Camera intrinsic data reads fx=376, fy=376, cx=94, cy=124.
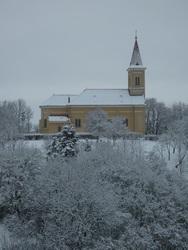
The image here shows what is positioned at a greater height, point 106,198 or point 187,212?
point 106,198

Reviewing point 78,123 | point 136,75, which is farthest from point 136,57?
point 78,123

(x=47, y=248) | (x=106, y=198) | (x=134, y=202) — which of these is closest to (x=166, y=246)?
(x=134, y=202)

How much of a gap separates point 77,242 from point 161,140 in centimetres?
3386

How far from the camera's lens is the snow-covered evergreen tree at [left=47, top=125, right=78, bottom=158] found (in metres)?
32.2

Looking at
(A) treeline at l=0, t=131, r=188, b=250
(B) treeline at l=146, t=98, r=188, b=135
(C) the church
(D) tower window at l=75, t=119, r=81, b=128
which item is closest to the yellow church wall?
(C) the church

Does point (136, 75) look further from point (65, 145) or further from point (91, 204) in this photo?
point (91, 204)

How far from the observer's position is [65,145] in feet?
109

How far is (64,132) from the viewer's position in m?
33.9

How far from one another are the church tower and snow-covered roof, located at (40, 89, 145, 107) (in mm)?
1323

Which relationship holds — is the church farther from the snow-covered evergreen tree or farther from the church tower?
the snow-covered evergreen tree

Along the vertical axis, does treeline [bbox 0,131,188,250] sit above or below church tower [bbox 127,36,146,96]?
below

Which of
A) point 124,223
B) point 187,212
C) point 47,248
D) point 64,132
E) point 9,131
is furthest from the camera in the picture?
point 9,131

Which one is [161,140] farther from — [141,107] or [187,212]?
[187,212]

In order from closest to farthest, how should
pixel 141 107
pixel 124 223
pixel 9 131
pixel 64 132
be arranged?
pixel 124 223
pixel 64 132
pixel 9 131
pixel 141 107
